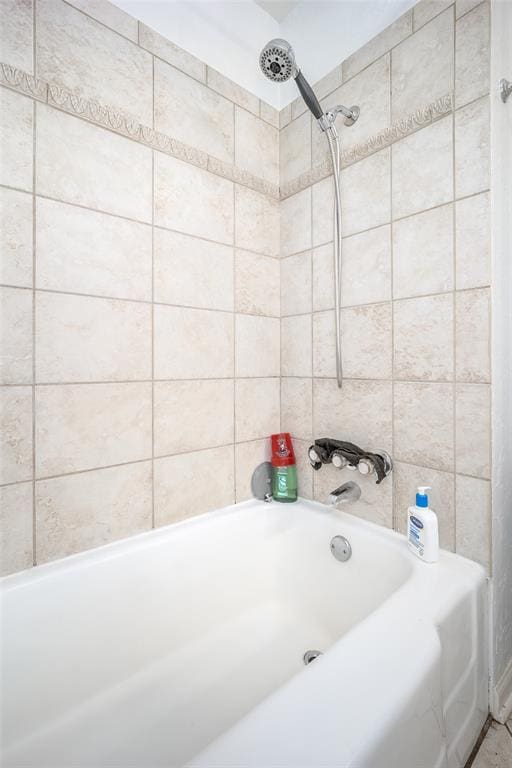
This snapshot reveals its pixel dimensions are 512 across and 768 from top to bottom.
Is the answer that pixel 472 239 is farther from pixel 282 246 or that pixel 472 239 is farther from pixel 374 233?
pixel 282 246

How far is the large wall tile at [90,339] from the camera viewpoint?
0.90 meters

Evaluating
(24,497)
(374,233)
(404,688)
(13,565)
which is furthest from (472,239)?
(13,565)

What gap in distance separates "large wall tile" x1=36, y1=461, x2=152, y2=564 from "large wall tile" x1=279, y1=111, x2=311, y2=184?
3.98 feet

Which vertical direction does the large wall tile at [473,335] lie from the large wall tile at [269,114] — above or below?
below

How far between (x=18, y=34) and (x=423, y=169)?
109cm

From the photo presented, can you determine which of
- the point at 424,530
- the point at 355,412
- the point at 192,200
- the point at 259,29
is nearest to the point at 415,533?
the point at 424,530

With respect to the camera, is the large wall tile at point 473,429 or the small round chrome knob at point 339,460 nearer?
the large wall tile at point 473,429

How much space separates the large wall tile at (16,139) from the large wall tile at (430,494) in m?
1.27

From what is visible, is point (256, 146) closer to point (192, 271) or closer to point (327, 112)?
point (327, 112)

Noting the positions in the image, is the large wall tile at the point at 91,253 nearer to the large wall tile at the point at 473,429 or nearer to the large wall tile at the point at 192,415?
the large wall tile at the point at 192,415

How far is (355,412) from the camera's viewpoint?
1184 mm

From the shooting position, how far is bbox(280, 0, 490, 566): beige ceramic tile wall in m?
0.90

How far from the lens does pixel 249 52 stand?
1312 mm

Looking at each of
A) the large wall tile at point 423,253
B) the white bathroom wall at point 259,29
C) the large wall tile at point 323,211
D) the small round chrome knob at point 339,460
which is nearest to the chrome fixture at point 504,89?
the large wall tile at point 423,253
